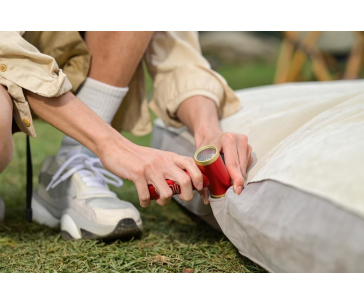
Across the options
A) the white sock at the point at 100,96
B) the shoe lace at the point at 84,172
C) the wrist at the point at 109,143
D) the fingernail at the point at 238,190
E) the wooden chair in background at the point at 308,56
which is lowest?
the wooden chair in background at the point at 308,56

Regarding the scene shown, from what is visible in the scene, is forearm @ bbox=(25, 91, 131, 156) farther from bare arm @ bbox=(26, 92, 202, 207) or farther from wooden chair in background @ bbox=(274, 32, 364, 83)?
wooden chair in background @ bbox=(274, 32, 364, 83)

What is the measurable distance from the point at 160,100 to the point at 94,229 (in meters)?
0.47

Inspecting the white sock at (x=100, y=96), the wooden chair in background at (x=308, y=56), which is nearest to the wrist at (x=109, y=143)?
the white sock at (x=100, y=96)

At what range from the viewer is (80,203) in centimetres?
120

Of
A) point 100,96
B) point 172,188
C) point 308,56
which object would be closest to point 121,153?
point 172,188

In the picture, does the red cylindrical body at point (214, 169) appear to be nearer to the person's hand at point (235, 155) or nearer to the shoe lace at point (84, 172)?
the person's hand at point (235, 155)

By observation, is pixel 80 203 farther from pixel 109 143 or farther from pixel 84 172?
pixel 109 143

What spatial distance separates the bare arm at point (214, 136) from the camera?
3.22ft

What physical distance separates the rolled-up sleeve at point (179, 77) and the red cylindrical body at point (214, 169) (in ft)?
1.27

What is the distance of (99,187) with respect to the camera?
1253mm

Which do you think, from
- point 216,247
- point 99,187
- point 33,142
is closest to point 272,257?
point 216,247

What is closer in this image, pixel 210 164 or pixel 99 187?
pixel 210 164

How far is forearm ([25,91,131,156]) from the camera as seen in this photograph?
998 mm
